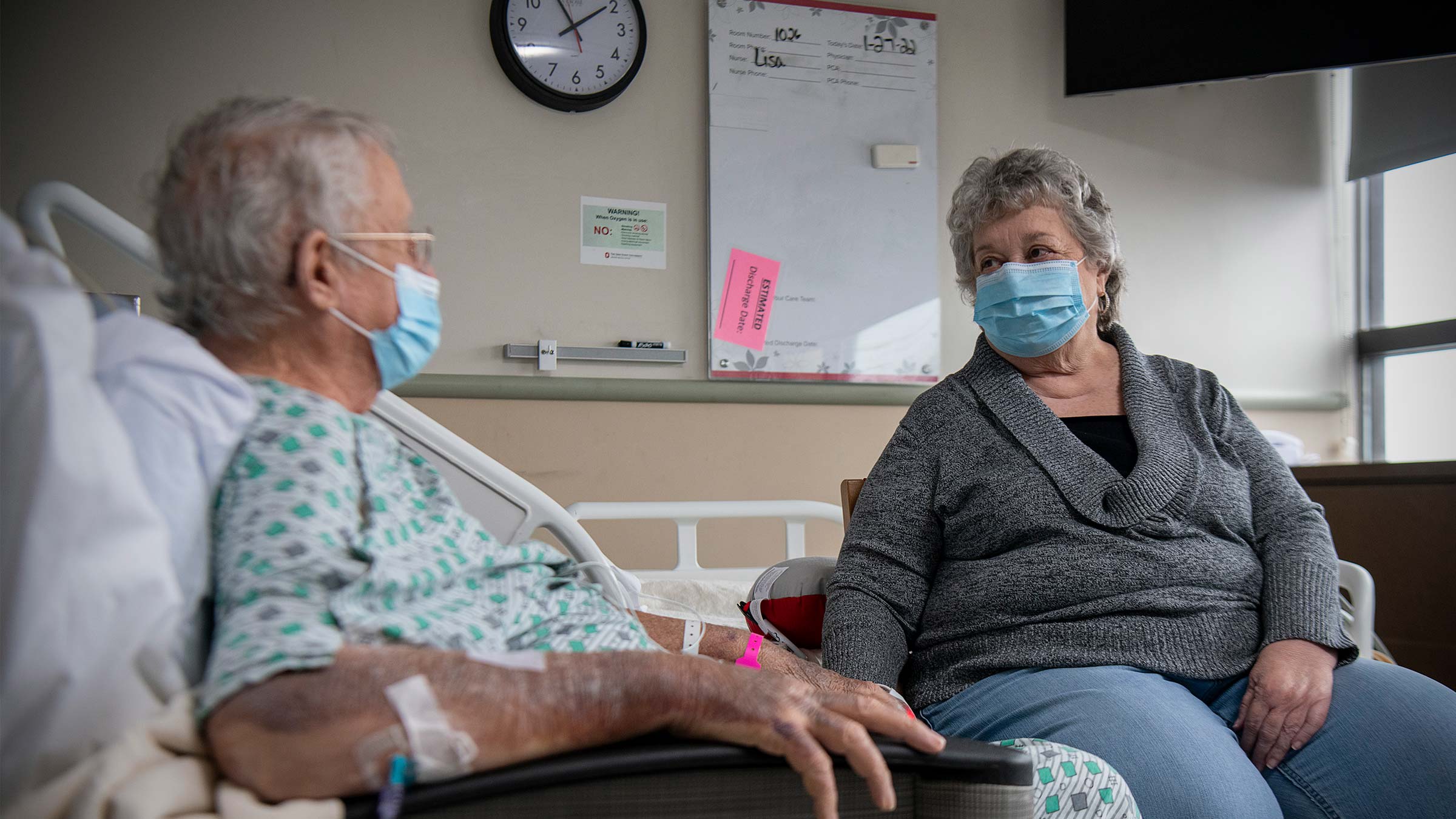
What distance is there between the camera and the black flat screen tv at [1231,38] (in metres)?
2.94

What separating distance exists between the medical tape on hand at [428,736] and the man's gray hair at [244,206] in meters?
0.42

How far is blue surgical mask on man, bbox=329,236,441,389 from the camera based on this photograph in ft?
3.23

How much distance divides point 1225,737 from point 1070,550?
11.5 inches

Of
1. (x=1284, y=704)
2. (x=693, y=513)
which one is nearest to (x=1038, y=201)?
(x=1284, y=704)

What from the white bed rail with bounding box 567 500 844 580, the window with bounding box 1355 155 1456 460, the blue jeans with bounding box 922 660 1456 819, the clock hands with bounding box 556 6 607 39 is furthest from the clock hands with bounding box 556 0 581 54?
the window with bounding box 1355 155 1456 460

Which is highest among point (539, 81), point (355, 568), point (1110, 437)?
point (539, 81)

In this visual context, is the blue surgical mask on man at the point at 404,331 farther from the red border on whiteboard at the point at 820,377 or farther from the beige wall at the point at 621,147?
the red border on whiteboard at the point at 820,377

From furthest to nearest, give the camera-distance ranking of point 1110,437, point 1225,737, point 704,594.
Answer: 1. point 704,594
2. point 1110,437
3. point 1225,737

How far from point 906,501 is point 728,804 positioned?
0.79 m

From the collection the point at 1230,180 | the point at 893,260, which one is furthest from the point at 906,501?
the point at 1230,180

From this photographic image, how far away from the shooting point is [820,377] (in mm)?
3012

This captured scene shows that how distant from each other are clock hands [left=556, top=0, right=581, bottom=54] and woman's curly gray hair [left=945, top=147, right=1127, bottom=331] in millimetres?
1505

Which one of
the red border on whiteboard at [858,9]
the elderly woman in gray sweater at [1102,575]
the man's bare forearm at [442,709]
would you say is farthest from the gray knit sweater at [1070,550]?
the red border on whiteboard at [858,9]

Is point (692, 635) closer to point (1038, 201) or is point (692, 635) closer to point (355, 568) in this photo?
point (355, 568)
